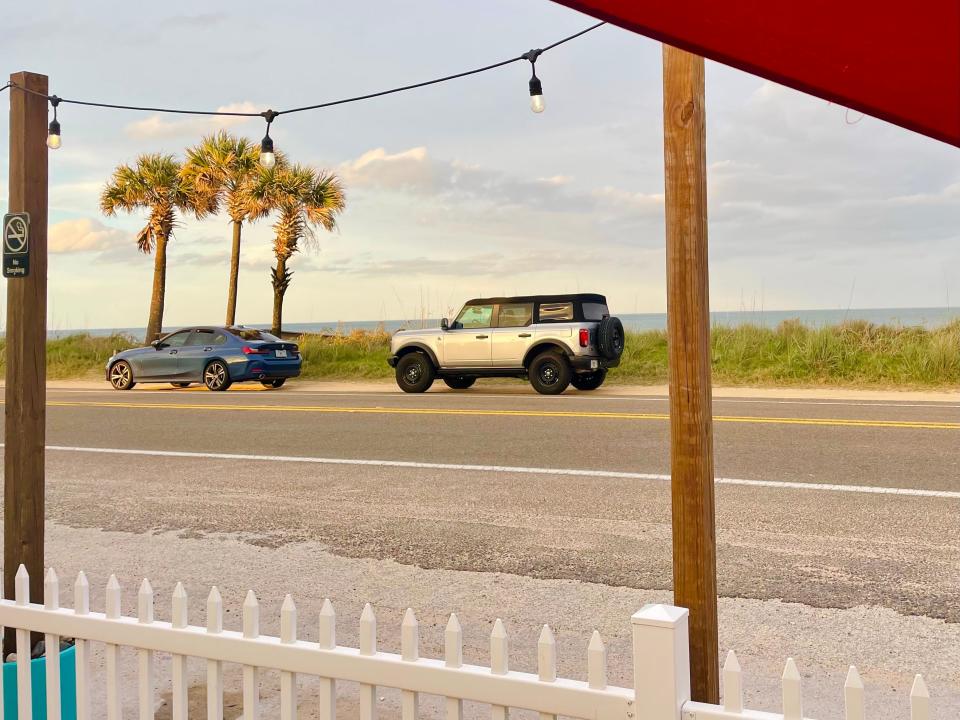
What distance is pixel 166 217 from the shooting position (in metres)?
36.3

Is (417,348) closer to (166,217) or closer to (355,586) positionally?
(355,586)

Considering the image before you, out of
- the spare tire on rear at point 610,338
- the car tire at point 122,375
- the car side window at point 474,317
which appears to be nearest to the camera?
the spare tire on rear at point 610,338

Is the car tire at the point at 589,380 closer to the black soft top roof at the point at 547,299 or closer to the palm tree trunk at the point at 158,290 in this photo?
the black soft top roof at the point at 547,299

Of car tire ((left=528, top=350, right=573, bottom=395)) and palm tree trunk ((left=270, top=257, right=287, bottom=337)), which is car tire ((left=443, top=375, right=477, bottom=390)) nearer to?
car tire ((left=528, top=350, right=573, bottom=395))

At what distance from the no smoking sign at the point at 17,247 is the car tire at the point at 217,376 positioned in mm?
17415

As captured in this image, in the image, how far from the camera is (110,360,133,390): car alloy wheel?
2316 centimetres

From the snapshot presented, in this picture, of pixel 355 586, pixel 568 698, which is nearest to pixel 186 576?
pixel 355 586

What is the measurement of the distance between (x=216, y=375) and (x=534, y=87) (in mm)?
14752

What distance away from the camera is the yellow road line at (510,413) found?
12788mm

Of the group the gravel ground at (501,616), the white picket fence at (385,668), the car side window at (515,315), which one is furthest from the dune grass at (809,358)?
the white picket fence at (385,668)

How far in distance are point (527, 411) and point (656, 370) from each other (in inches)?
298

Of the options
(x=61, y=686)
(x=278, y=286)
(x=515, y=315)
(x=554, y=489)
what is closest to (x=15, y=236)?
(x=61, y=686)

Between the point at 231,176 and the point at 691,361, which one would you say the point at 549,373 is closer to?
the point at 691,361

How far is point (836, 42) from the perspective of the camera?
131cm
